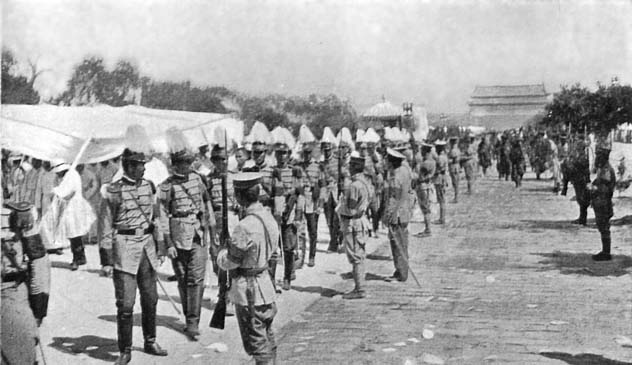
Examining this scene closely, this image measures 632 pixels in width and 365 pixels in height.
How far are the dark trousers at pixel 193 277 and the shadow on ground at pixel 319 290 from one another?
2.32 metres

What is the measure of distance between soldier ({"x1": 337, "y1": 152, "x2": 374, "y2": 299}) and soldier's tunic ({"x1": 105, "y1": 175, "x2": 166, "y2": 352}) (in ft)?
9.58

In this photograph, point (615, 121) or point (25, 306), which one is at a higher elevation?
point (615, 121)

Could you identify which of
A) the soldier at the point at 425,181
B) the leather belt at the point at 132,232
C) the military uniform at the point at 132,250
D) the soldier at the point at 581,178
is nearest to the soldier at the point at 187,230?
the military uniform at the point at 132,250

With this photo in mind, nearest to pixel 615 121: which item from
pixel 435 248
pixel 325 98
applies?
pixel 325 98

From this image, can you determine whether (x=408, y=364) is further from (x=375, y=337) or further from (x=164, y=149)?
(x=164, y=149)

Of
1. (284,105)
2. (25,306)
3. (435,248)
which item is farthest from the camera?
(284,105)

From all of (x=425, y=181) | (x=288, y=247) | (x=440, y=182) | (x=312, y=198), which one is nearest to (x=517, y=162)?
(x=440, y=182)

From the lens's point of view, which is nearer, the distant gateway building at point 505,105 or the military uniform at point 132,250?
the military uniform at point 132,250

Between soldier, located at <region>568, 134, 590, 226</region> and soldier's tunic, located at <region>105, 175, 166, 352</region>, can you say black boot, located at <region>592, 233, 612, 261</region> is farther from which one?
A: soldier's tunic, located at <region>105, 175, 166, 352</region>

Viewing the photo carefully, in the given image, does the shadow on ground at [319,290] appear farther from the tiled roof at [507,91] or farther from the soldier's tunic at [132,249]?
the tiled roof at [507,91]

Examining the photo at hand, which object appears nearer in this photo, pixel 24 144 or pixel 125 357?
pixel 125 357

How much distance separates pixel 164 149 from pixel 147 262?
9177 millimetres

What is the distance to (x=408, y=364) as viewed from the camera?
6105 millimetres

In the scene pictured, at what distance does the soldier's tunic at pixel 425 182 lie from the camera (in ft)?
48.3
